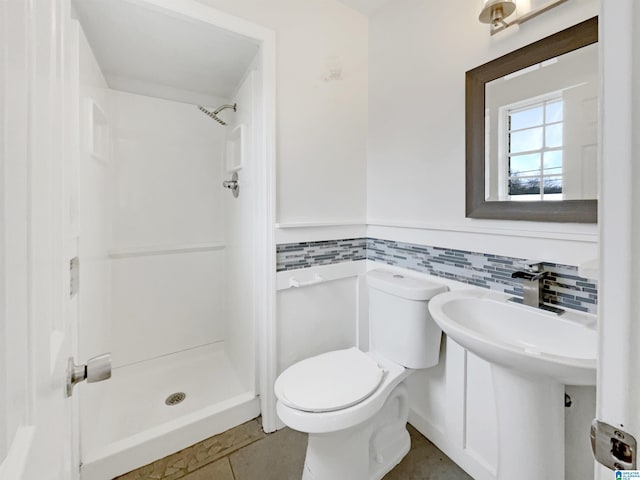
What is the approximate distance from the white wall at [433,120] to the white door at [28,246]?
1.37 metres

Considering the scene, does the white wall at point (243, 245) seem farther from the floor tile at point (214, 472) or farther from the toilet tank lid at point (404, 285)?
the toilet tank lid at point (404, 285)

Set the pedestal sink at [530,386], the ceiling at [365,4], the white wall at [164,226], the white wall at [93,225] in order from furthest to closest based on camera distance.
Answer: the white wall at [164,226] < the ceiling at [365,4] < the white wall at [93,225] < the pedestal sink at [530,386]

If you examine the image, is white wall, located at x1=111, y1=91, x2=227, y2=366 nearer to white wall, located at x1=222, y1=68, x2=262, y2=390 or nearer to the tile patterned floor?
white wall, located at x1=222, y1=68, x2=262, y2=390

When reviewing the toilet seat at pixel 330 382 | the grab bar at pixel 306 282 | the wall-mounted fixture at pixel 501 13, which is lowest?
the toilet seat at pixel 330 382

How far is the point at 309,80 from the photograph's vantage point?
1.62m

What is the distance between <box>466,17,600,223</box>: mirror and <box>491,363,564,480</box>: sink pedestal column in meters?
0.57

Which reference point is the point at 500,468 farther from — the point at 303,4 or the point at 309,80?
the point at 303,4

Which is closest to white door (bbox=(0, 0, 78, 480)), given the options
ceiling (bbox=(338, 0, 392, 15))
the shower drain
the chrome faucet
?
the chrome faucet

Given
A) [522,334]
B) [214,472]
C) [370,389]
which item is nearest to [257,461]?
[214,472]

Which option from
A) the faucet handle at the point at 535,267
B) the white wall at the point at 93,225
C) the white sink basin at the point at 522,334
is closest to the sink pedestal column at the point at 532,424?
the white sink basin at the point at 522,334

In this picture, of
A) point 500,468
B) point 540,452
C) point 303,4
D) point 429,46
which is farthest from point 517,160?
point 303,4

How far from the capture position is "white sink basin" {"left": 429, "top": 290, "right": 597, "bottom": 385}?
0.76 m

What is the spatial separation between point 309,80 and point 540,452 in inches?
72.9

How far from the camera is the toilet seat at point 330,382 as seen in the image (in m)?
1.13
